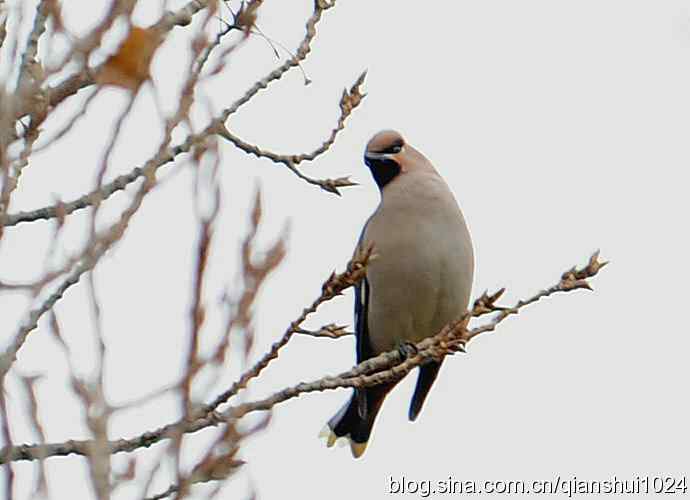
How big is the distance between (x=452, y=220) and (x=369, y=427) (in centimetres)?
122

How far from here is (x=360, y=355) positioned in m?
6.50

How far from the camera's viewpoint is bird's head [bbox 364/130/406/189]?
6367 mm

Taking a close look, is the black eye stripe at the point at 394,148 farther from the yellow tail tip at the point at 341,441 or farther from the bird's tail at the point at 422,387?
the yellow tail tip at the point at 341,441

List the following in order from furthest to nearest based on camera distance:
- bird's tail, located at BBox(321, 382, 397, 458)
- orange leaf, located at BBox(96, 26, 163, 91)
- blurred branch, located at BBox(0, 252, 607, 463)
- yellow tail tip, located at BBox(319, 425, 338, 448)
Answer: yellow tail tip, located at BBox(319, 425, 338, 448) → bird's tail, located at BBox(321, 382, 397, 458) → blurred branch, located at BBox(0, 252, 607, 463) → orange leaf, located at BBox(96, 26, 163, 91)

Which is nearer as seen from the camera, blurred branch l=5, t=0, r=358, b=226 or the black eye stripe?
blurred branch l=5, t=0, r=358, b=226

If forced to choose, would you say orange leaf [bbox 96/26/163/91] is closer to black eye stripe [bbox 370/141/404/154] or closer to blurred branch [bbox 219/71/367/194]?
blurred branch [bbox 219/71/367/194]

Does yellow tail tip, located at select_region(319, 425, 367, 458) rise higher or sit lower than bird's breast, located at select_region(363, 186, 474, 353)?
lower

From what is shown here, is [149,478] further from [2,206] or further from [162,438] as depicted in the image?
[162,438]

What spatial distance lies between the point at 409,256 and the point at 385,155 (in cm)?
56

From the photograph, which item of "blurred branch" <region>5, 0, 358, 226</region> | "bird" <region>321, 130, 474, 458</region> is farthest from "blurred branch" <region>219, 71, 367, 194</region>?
"bird" <region>321, 130, 474, 458</region>

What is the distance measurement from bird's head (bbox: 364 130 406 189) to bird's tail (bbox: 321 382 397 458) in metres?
0.98

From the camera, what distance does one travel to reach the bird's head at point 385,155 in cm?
637

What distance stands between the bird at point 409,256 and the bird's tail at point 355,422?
1.16 ft

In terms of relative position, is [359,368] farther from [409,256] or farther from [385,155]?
[385,155]
